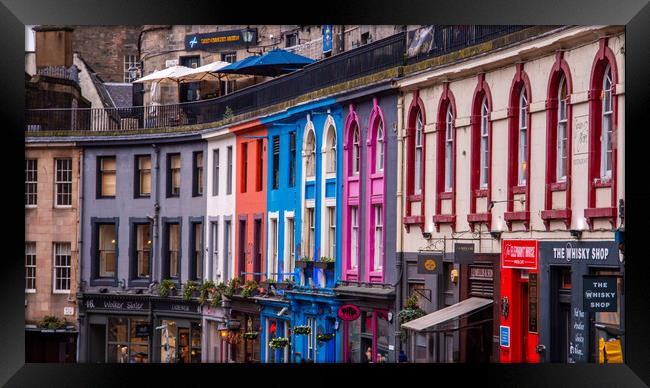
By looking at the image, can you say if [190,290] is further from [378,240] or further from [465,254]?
[465,254]

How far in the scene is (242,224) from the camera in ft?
122

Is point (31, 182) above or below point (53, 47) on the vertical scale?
below

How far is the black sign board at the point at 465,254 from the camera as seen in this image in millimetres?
31422

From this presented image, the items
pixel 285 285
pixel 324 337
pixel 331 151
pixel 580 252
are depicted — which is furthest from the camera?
pixel 285 285

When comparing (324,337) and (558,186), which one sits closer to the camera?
(558,186)

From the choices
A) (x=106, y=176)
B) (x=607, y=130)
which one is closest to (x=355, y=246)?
(x=106, y=176)

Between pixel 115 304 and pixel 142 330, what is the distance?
183 cm

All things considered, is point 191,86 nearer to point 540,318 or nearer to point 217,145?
point 217,145

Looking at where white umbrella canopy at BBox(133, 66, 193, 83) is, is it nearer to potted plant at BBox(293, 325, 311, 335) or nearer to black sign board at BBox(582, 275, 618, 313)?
potted plant at BBox(293, 325, 311, 335)

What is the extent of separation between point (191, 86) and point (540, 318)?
35.4 feet

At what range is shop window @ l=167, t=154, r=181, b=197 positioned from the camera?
37.4 metres

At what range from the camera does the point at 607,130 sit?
28.1 meters
